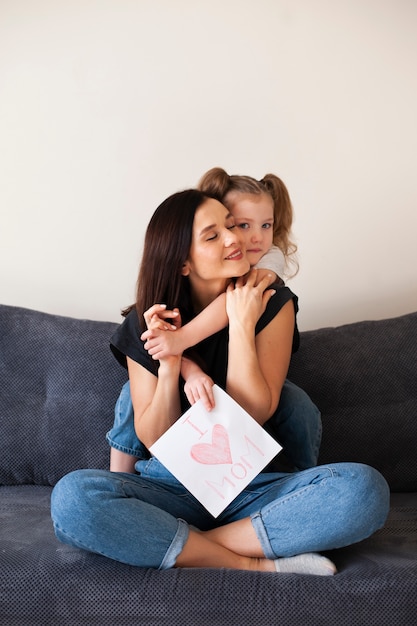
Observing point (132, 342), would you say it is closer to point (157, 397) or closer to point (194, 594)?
point (157, 397)

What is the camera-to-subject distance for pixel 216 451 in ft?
5.33

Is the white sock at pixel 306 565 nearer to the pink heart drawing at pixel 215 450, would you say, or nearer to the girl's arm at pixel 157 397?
the pink heart drawing at pixel 215 450

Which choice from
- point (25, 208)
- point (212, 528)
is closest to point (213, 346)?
point (212, 528)

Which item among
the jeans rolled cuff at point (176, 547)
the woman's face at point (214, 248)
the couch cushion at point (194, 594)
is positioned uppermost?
the woman's face at point (214, 248)

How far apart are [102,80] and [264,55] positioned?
54 cm

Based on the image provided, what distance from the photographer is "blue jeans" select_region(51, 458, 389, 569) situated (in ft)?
4.85

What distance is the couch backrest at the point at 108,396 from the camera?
6.86ft

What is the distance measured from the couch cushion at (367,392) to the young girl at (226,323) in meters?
0.17

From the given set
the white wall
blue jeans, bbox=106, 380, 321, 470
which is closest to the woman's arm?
blue jeans, bbox=106, 380, 321, 470

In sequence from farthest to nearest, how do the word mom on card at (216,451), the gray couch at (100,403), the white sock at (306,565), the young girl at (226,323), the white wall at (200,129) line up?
the white wall at (200,129), the gray couch at (100,403), the young girl at (226,323), the word mom on card at (216,451), the white sock at (306,565)

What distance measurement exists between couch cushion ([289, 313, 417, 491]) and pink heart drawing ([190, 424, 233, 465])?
0.54 m

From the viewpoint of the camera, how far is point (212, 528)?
1721 millimetres

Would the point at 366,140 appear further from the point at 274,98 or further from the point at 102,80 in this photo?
the point at 102,80

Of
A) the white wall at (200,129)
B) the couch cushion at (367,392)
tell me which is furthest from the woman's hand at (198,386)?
the white wall at (200,129)
